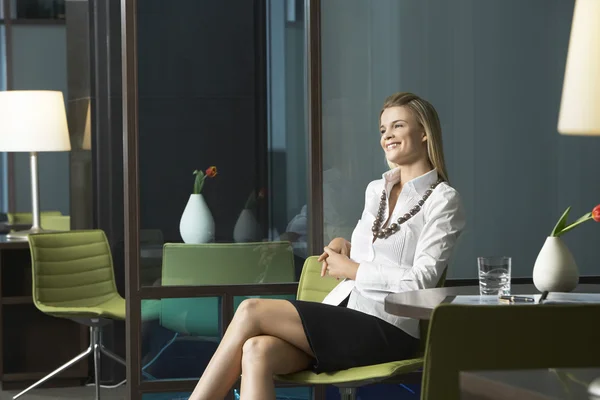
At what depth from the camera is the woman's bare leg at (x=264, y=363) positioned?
9.80 ft

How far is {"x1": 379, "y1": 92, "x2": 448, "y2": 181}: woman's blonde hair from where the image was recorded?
350 cm

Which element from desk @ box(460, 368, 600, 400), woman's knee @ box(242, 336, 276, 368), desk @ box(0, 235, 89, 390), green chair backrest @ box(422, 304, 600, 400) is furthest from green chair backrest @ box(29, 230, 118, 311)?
desk @ box(460, 368, 600, 400)

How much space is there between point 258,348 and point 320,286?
77 centimetres

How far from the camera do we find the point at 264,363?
9.91 ft

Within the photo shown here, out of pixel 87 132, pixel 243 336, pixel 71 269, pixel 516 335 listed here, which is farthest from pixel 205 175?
pixel 516 335

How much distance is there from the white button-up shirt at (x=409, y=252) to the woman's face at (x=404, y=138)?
0.34ft

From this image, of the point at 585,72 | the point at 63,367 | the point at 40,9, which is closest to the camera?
the point at 585,72

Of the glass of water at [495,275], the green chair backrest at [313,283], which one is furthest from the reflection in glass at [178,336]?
the glass of water at [495,275]

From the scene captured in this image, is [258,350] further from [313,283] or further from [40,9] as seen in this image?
[40,9]

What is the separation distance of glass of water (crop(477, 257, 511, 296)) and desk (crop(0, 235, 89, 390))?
10.3ft

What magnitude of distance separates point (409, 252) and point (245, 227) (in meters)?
0.91

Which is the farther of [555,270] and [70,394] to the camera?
[70,394]

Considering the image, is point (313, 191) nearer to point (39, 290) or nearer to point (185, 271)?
point (185, 271)

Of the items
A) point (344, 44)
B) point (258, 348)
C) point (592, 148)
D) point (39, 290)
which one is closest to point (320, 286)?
point (258, 348)
